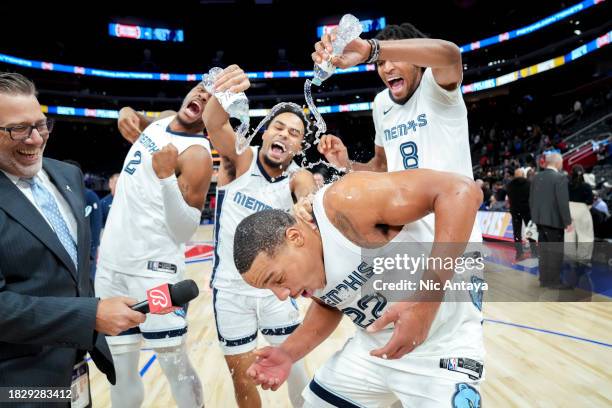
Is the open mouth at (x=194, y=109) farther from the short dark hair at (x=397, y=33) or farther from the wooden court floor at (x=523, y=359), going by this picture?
the wooden court floor at (x=523, y=359)

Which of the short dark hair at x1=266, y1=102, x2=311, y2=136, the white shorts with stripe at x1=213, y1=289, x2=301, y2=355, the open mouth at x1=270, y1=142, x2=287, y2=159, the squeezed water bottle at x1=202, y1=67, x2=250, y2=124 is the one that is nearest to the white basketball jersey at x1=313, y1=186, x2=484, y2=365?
the squeezed water bottle at x1=202, y1=67, x2=250, y2=124

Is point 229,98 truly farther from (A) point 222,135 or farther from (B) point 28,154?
(B) point 28,154

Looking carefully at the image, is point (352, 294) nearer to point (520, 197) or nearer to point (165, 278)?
point (165, 278)

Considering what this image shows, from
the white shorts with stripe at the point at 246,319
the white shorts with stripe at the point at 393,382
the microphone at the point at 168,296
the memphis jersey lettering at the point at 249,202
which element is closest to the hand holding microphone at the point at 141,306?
the microphone at the point at 168,296

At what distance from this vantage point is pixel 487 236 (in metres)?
10.7

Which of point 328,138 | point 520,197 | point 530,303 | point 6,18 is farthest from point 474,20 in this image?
point 328,138

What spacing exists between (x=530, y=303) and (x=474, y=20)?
991 inches

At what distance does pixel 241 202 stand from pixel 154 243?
2.10 feet

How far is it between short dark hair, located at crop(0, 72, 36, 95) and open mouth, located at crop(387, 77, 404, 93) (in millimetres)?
1763

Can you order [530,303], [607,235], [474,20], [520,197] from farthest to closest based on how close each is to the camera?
1. [474,20]
2. [520,197]
3. [607,235]
4. [530,303]

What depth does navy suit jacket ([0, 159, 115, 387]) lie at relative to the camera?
1.61 metres

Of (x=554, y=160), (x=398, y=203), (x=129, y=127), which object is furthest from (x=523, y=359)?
(x=129, y=127)

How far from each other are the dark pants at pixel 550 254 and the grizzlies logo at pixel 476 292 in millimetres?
5419

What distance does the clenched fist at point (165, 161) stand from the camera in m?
2.78
